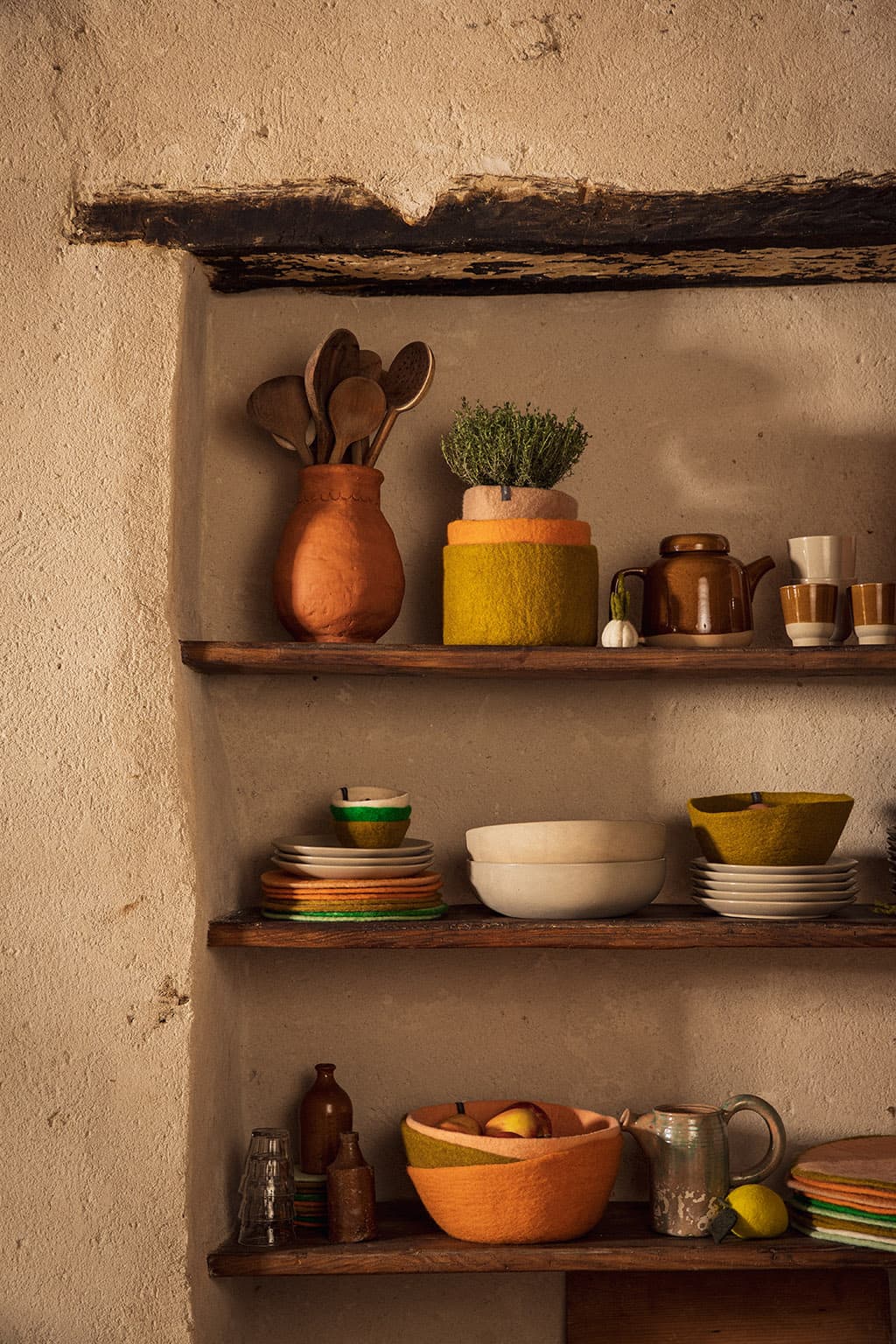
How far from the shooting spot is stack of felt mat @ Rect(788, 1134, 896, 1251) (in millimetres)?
1635

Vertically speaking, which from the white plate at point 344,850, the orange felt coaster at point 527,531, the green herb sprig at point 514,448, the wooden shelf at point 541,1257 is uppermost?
the green herb sprig at point 514,448

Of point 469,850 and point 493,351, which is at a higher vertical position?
point 493,351

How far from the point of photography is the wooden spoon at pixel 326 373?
6.06 ft

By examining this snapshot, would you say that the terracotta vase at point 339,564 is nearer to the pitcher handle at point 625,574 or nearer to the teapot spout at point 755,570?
the pitcher handle at point 625,574

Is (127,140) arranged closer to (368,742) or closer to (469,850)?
(368,742)

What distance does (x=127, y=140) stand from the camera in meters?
1.79

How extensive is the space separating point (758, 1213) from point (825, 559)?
0.99 meters

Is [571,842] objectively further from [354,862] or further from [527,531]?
[527,531]

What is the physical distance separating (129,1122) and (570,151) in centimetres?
160

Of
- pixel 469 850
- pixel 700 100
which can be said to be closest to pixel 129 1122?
pixel 469 850

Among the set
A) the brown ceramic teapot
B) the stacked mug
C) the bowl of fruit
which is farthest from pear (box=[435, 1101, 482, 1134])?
the stacked mug

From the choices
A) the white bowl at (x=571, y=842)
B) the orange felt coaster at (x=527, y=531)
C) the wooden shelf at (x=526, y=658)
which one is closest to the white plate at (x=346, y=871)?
the white bowl at (x=571, y=842)

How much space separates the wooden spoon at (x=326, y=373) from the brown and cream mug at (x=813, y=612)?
79cm

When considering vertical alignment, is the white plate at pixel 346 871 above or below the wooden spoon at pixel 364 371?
below
